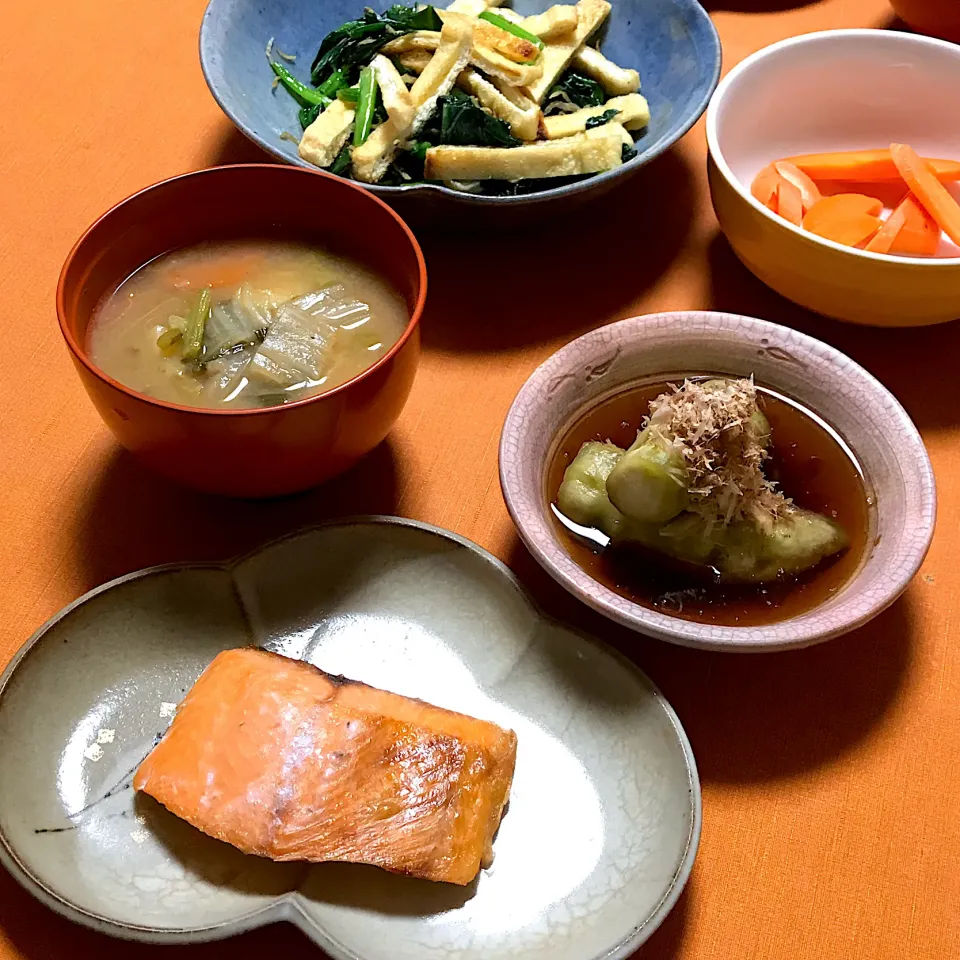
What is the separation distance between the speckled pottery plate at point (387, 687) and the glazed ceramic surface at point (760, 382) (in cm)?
9

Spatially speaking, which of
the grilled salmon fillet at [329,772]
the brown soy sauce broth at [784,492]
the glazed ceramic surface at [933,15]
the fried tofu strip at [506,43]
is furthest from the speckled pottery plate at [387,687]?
the glazed ceramic surface at [933,15]

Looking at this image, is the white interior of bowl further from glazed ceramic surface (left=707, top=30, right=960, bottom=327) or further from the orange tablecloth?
the orange tablecloth

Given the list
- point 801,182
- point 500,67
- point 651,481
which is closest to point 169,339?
point 651,481

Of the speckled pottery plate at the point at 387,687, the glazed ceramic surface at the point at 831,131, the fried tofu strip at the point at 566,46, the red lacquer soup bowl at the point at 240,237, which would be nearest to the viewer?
the speckled pottery plate at the point at 387,687

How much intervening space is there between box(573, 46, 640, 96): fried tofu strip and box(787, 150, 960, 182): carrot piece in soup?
354 millimetres

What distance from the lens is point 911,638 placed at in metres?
1.17

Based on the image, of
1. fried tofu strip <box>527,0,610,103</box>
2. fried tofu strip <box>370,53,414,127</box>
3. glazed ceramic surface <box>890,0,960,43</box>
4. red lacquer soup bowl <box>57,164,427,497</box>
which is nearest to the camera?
red lacquer soup bowl <box>57,164,427,497</box>

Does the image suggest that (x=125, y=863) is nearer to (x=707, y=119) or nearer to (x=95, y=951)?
(x=95, y=951)

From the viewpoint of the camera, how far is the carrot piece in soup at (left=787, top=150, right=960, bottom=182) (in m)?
1.59

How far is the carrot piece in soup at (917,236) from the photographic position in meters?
1.49

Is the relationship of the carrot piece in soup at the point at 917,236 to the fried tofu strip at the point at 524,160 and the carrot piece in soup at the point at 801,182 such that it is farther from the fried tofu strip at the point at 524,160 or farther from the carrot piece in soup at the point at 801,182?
the fried tofu strip at the point at 524,160

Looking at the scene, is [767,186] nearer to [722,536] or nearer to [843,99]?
[843,99]

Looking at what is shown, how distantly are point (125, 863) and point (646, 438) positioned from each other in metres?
0.79

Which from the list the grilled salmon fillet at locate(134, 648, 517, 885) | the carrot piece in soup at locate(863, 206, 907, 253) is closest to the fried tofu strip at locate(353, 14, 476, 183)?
the carrot piece in soup at locate(863, 206, 907, 253)
